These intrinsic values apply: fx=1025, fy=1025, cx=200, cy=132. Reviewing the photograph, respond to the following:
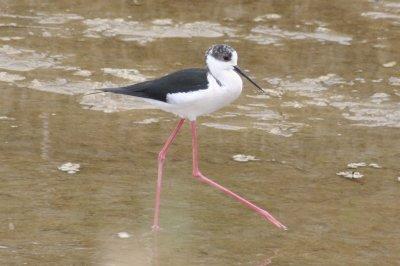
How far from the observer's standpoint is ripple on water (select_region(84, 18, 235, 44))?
9453 millimetres

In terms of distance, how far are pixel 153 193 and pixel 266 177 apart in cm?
76

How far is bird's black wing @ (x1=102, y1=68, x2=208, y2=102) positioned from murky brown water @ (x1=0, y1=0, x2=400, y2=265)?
61 centimetres

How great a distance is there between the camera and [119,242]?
5.40m

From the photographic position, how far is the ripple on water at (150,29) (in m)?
9.45

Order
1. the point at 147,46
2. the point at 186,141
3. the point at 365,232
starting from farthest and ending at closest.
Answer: the point at 147,46
the point at 186,141
the point at 365,232

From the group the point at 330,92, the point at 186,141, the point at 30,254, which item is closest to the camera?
the point at 30,254

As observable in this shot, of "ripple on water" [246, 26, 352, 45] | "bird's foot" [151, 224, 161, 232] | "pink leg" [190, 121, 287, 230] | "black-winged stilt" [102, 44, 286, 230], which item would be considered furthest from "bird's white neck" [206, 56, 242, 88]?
"ripple on water" [246, 26, 352, 45]

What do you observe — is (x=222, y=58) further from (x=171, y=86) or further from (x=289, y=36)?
(x=289, y=36)

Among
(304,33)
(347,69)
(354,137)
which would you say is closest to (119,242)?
(354,137)

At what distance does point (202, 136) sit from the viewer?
725 centimetres

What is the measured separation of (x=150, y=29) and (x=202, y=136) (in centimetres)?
258

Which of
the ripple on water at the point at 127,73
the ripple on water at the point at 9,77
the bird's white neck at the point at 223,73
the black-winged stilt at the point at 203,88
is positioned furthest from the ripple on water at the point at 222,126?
the ripple on water at the point at 9,77

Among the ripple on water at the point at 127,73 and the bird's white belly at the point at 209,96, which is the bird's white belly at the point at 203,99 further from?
the ripple on water at the point at 127,73

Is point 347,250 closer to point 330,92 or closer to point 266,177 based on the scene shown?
point 266,177
